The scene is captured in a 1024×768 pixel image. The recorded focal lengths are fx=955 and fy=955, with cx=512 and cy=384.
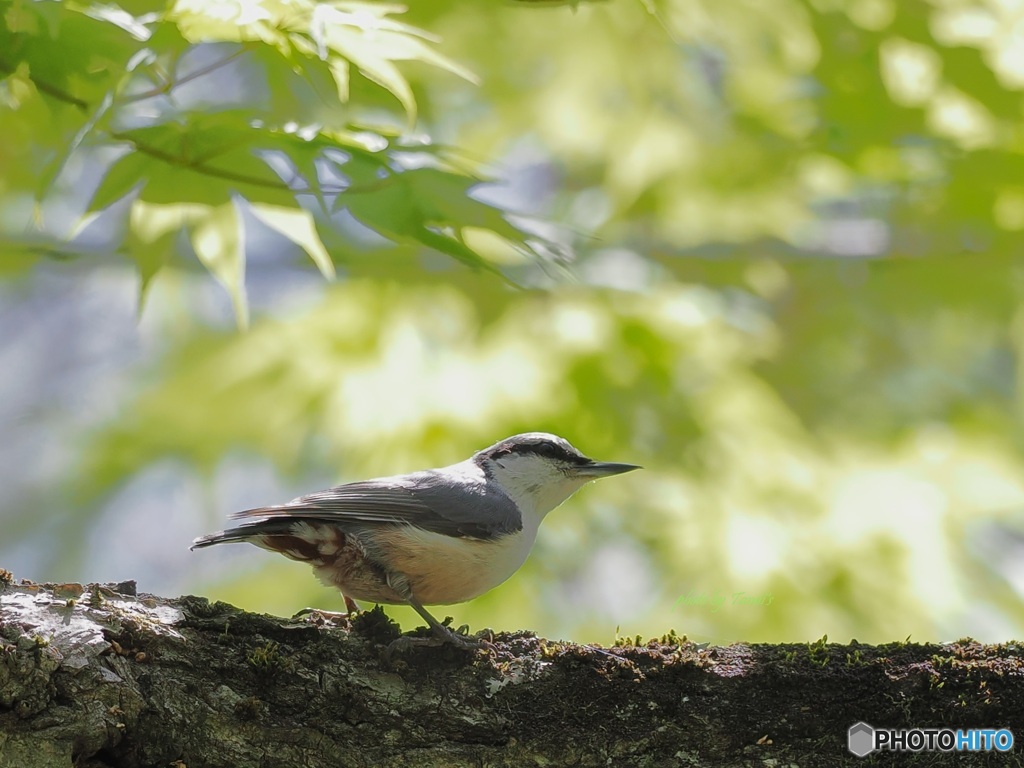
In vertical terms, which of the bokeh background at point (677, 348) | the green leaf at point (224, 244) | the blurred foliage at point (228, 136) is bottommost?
the bokeh background at point (677, 348)

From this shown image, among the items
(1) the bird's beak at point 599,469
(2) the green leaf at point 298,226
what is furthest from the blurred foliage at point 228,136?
(1) the bird's beak at point 599,469

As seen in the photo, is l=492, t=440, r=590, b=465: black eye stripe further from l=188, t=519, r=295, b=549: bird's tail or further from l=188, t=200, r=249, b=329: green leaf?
l=188, t=200, r=249, b=329: green leaf

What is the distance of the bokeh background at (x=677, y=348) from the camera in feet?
13.2

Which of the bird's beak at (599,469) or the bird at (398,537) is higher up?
the bird at (398,537)

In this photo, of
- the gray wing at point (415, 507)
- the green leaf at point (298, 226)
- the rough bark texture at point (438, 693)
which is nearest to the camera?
the rough bark texture at point (438, 693)

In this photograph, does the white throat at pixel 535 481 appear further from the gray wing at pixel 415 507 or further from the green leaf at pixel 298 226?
the green leaf at pixel 298 226

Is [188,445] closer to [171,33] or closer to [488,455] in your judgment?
[488,455]

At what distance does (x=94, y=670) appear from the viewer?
1903mm

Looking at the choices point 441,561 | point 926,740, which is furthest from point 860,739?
point 441,561

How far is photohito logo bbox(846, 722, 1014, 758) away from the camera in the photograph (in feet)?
6.67

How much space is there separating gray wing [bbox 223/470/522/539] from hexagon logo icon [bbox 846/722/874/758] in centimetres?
113

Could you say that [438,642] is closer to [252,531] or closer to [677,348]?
[252,531]

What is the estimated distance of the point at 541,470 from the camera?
10.8ft

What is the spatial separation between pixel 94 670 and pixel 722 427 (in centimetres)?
301
